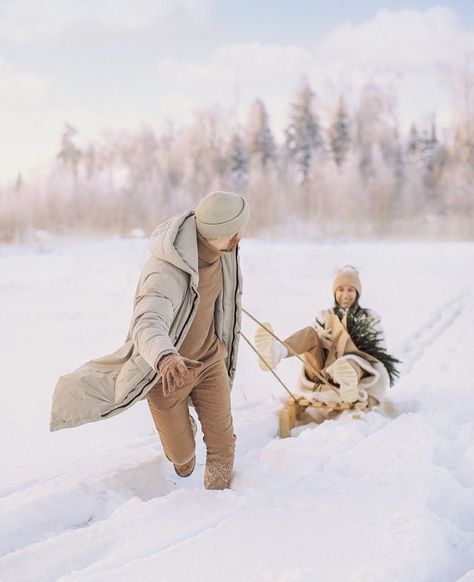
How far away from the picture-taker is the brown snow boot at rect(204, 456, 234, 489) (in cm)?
302

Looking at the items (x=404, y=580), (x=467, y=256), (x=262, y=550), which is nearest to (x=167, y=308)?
(x=262, y=550)

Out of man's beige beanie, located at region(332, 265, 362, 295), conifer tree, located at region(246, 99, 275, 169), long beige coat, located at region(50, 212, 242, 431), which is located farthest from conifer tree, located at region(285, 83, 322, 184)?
long beige coat, located at region(50, 212, 242, 431)

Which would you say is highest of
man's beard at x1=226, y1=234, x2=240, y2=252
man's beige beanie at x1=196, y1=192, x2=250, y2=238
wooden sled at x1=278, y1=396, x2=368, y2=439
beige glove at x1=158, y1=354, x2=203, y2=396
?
man's beige beanie at x1=196, y1=192, x2=250, y2=238

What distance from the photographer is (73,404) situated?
2.80 metres

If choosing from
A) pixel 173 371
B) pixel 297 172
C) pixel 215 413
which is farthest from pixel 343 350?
pixel 297 172

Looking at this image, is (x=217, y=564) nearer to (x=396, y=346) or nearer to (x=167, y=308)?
(x=167, y=308)

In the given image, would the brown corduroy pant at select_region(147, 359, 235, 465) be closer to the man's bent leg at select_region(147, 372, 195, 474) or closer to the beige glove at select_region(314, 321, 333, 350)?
the man's bent leg at select_region(147, 372, 195, 474)

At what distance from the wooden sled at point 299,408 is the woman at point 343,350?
0.04 metres

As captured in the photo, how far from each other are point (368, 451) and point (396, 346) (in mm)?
3988

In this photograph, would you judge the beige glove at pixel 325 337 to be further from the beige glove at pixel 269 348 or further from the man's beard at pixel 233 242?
the man's beard at pixel 233 242

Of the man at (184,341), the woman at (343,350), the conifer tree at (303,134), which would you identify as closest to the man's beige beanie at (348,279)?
the woman at (343,350)

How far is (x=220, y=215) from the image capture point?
288 centimetres

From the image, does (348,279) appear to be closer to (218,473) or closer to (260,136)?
(218,473)

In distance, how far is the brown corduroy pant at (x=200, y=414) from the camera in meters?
3.01
